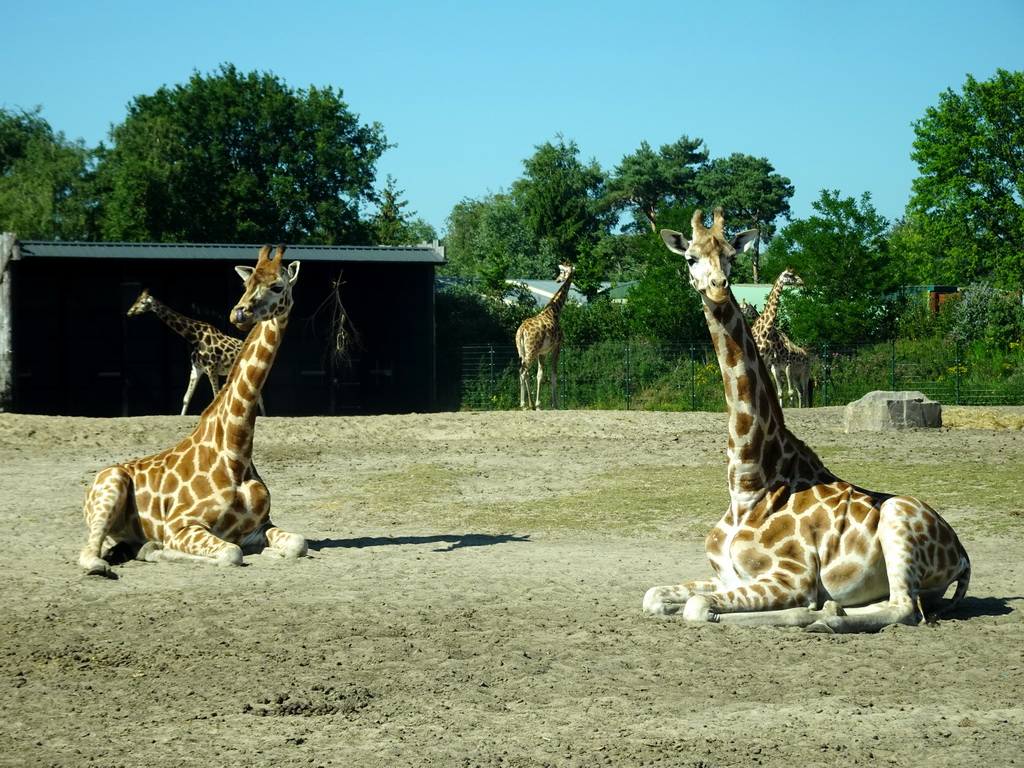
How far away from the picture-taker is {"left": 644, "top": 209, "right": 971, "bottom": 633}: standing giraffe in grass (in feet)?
22.6

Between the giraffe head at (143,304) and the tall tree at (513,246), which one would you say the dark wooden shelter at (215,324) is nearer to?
the giraffe head at (143,304)

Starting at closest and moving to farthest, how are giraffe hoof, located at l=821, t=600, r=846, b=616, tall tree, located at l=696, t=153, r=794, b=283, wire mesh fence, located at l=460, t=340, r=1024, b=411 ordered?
giraffe hoof, located at l=821, t=600, r=846, b=616
wire mesh fence, located at l=460, t=340, r=1024, b=411
tall tree, located at l=696, t=153, r=794, b=283

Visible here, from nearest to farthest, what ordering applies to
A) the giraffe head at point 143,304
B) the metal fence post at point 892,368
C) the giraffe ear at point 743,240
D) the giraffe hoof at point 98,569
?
the giraffe ear at point 743,240
the giraffe hoof at point 98,569
the giraffe head at point 143,304
the metal fence post at point 892,368

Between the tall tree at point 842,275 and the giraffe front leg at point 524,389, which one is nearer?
the giraffe front leg at point 524,389

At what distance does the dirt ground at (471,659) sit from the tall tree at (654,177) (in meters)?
62.2

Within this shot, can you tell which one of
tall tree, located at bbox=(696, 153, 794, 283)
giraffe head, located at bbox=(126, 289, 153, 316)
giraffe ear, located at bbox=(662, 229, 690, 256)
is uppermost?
tall tree, located at bbox=(696, 153, 794, 283)

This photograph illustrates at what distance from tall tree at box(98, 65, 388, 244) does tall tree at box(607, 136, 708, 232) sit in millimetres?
24305

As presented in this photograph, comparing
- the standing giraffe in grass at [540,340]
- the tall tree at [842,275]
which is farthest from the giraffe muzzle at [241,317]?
the tall tree at [842,275]

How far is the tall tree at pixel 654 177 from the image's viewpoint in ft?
240

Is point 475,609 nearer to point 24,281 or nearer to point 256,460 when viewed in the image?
point 256,460

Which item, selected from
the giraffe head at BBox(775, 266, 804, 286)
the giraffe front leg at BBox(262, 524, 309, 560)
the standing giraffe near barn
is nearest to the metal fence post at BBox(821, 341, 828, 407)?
the standing giraffe near barn

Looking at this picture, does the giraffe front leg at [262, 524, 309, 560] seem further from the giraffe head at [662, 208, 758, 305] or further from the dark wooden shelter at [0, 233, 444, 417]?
the dark wooden shelter at [0, 233, 444, 417]

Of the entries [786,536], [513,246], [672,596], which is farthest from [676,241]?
[513,246]

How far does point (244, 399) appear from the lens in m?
9.76
